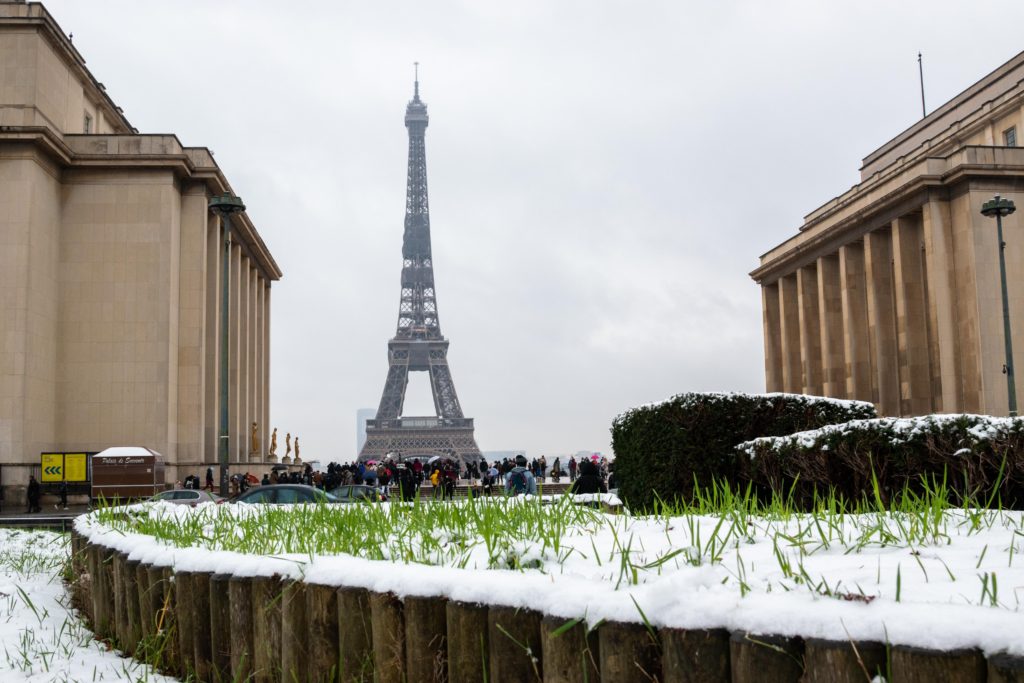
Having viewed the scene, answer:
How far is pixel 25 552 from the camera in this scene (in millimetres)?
12953

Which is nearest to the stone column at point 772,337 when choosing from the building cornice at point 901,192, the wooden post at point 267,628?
the building cornice at point 901,192

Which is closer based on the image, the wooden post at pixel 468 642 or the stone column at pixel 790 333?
the wooden post at pixel 468 642

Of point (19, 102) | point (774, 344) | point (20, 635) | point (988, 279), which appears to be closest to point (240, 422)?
point (19, 102)

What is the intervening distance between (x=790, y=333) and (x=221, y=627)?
58.2m

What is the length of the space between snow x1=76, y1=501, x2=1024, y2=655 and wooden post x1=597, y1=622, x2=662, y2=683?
1.8 inches

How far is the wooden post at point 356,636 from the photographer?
4.56 m

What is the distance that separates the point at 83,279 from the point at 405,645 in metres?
40.2

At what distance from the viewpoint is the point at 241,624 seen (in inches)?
208

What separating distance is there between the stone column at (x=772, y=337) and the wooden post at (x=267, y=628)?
60.4 m

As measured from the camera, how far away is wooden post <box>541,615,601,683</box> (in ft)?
11.9

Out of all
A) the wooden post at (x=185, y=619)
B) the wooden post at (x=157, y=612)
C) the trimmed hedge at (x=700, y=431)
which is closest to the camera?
the wooden post at (x=185, y=619)

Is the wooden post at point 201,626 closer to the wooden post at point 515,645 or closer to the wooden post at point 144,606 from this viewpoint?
the wooden post at point 144,606

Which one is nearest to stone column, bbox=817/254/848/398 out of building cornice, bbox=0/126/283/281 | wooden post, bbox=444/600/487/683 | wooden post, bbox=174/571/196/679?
building cornice, bbox=0/126/283/281

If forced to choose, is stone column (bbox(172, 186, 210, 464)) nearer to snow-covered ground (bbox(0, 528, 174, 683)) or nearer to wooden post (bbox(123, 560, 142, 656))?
snow-covered ground (bbox(0, 528, 174, 683))
